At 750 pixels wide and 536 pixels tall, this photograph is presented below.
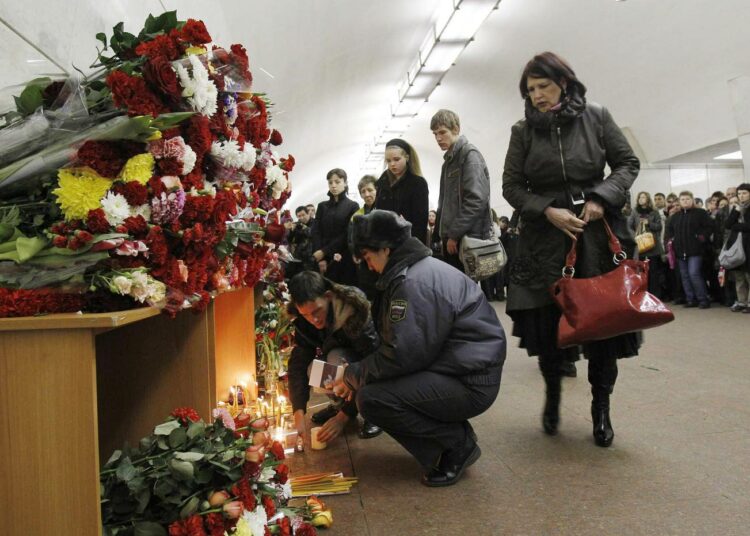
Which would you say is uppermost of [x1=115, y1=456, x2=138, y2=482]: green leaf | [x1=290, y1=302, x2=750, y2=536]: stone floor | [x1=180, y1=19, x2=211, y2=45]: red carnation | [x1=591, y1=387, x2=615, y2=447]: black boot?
Result: [x1=180, y1=19, x2=211, y2=45]: red carnation

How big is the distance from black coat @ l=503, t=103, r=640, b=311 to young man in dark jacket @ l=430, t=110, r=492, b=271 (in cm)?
78

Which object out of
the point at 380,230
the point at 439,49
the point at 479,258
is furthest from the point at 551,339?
the point at 439,49

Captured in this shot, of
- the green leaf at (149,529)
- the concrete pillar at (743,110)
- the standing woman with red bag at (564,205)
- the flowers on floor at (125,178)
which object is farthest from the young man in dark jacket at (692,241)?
the green leaf at (149,529)

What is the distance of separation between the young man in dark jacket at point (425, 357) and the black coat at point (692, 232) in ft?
23.9

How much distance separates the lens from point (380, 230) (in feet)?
7.72

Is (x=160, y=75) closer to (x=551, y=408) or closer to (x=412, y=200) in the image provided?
(x=551, y=408)

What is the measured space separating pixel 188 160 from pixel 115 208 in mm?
278

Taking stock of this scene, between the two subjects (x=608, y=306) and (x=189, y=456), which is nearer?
(x=189, y=456)

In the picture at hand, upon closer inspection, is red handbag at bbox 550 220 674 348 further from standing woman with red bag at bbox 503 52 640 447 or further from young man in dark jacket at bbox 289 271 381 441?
young man in dark jacket at bbox 289 271 381 441

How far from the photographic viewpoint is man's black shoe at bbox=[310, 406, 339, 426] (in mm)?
3215

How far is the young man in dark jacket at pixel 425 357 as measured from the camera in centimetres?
224

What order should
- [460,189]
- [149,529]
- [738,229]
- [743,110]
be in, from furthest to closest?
1. [743,110]
2. [738,229]
3. [460,189]
4. [149,529]

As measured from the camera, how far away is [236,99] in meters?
2.13

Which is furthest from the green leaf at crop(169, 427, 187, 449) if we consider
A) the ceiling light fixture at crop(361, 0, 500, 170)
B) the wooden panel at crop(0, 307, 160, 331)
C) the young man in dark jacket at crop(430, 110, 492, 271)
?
the ceiling light fixture at crop(361, 0, 500, 170)
